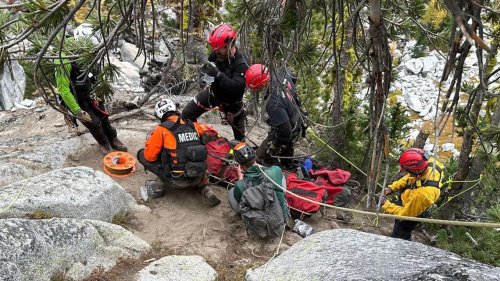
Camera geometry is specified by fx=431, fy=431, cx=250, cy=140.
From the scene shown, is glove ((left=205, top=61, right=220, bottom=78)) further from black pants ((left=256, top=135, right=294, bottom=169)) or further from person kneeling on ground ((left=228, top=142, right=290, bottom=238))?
person kneeling on ground ((left=228, top=142, right=290, bottom=238))

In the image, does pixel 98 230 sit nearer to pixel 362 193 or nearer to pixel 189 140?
pixel 189 140

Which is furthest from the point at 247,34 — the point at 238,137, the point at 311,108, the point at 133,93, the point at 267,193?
the point at 133,93

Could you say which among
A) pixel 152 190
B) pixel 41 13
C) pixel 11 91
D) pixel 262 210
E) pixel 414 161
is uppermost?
pixel 41 13

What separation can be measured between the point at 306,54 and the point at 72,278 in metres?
2.90

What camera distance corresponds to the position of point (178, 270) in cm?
418

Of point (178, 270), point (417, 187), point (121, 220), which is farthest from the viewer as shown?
point (121, 220)

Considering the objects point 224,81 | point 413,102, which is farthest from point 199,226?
point 413,102

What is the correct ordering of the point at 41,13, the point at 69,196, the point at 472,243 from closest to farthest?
the point at 41,13
the point at 69,196
the point at 472,243

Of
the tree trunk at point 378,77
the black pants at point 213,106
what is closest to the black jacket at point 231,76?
the black pants at point 213,106

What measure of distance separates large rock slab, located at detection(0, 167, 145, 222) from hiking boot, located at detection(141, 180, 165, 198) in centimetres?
29

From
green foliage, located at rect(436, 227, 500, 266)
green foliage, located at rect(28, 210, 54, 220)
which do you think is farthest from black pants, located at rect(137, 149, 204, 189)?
green foliage, located at rect(436, 227, 500, 266)

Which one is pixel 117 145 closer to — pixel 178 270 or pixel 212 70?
pixel 212 70

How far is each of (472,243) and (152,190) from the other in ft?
14.1

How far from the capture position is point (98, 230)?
177 inches
